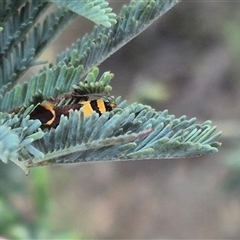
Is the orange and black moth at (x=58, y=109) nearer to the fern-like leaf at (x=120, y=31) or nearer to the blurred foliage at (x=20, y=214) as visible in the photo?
the fern-like leaf at (x=120, y=31)

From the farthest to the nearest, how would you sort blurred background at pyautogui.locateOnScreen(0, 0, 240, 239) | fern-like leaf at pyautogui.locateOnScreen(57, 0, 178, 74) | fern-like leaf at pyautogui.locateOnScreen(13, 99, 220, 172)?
blurred background at pyautogui.locateOnScreen(0, 0, 240, 239), fern-like leaf at pyautogui.locateOnScreen(57, 0, 178, 74), fern-like leaf at pyautogui.locateOnScreen(13, 99, 220, 172)

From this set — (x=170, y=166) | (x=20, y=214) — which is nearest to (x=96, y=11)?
(x=20, y=214)

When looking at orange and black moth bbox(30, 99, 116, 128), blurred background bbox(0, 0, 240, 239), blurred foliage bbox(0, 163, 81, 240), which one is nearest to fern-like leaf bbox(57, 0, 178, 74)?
orange and black moth bbox(30, 99, 116, 128)

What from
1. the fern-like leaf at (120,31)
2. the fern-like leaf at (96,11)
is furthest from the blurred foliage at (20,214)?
the fern-like leaf at (96,11)

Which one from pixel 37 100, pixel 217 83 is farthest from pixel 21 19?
pixel 217 83

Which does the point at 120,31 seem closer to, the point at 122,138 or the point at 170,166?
the point at 122,138

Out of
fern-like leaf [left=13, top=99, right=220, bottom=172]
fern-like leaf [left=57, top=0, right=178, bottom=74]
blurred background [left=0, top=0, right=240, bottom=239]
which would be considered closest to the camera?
fern-like leaf [left=13, top=99, right=220, bottom=172]

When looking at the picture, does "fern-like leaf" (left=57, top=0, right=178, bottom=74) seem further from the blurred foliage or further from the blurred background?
the blurred background
